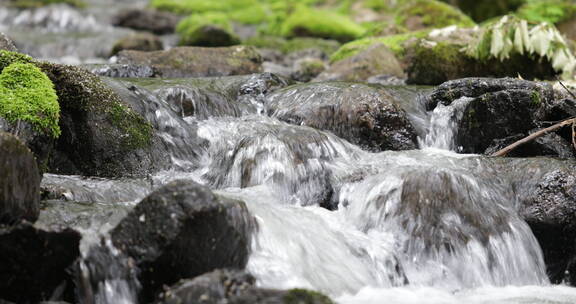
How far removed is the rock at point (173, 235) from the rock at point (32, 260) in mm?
318

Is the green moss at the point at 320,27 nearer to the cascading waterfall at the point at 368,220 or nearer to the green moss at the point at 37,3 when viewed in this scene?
the green moss at the point at 37,3

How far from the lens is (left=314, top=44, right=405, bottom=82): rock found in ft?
30.8

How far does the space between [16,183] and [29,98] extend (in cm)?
134

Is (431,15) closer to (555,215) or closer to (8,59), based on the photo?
(555,215)

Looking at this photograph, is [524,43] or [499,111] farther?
[524,43]

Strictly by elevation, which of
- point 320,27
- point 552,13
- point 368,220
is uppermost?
point 320,27

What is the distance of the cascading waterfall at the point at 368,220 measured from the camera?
3.88m

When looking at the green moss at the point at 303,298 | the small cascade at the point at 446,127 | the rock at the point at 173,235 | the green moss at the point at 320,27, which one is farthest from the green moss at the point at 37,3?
the green moss at the point at 303,298

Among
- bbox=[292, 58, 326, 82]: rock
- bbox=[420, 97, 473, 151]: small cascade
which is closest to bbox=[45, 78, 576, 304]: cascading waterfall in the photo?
bbox=[420, 97, 473, 151]: small cascade

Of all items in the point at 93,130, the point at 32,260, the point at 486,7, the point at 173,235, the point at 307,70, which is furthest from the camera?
the point at 486,7

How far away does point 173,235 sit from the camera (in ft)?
10.7

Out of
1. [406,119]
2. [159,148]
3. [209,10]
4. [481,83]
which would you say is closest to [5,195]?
[159,148]

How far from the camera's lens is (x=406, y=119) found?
6.56 metres

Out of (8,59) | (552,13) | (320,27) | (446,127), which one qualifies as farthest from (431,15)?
(8,59)
